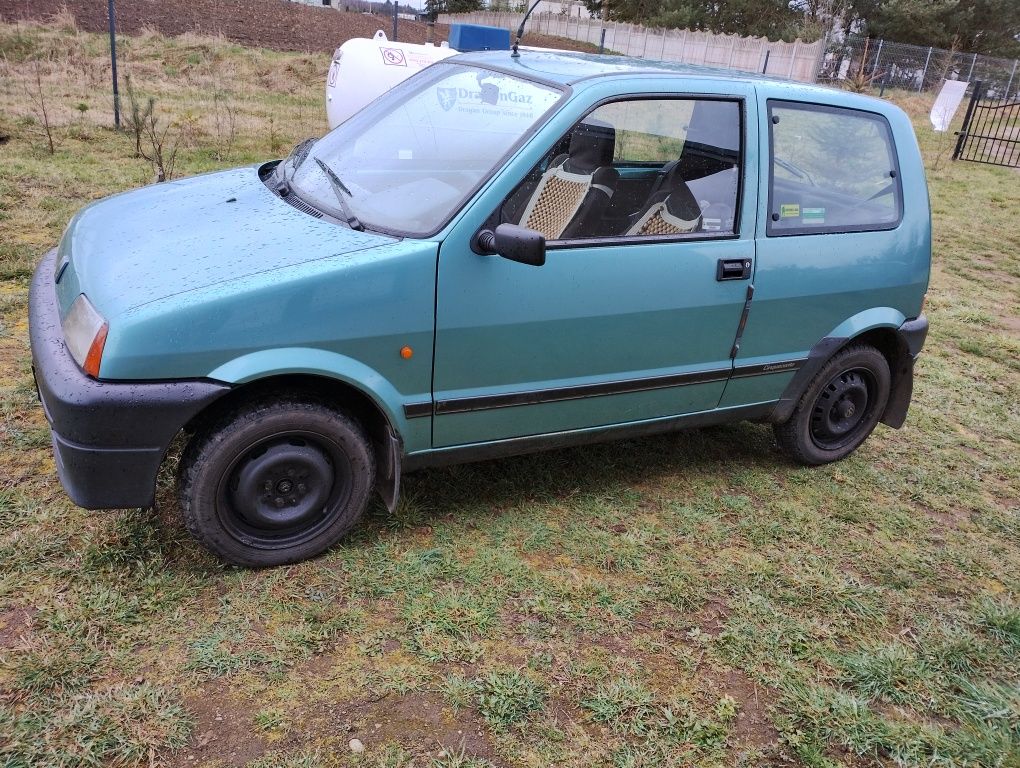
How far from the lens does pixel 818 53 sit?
28609 mm

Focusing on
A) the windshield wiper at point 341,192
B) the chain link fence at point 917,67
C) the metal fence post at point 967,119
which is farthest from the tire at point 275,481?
the chain link fence at point 917,67

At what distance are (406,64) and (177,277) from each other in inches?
273

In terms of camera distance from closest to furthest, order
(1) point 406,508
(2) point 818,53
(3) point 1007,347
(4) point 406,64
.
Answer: (1) point 406,508 < (3) point 1007,347 < (4) point 406,64 < (2) point 818,53

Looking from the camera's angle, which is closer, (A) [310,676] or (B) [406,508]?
(A) [310,676]

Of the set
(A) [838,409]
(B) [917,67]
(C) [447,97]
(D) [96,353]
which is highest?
(B) [917,67]

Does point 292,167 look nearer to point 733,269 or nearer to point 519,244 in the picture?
point 519,244

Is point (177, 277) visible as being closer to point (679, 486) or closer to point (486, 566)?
point (486, 566)

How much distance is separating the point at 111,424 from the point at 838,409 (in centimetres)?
335

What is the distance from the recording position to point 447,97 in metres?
3.47

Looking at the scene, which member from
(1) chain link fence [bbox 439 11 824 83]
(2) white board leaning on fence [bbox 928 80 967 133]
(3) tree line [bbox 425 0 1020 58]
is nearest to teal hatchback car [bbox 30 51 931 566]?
(2) white board leaning on fence [bbox 928 80 967 133]

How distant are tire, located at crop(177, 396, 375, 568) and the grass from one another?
4.8 inches

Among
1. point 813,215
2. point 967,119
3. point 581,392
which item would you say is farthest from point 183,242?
point 967,119

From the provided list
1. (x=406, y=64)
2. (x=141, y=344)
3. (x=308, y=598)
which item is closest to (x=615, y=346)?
(x=308, y=598)

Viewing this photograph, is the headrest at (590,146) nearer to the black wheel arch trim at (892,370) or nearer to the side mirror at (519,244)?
the side mirror at (519,244)
